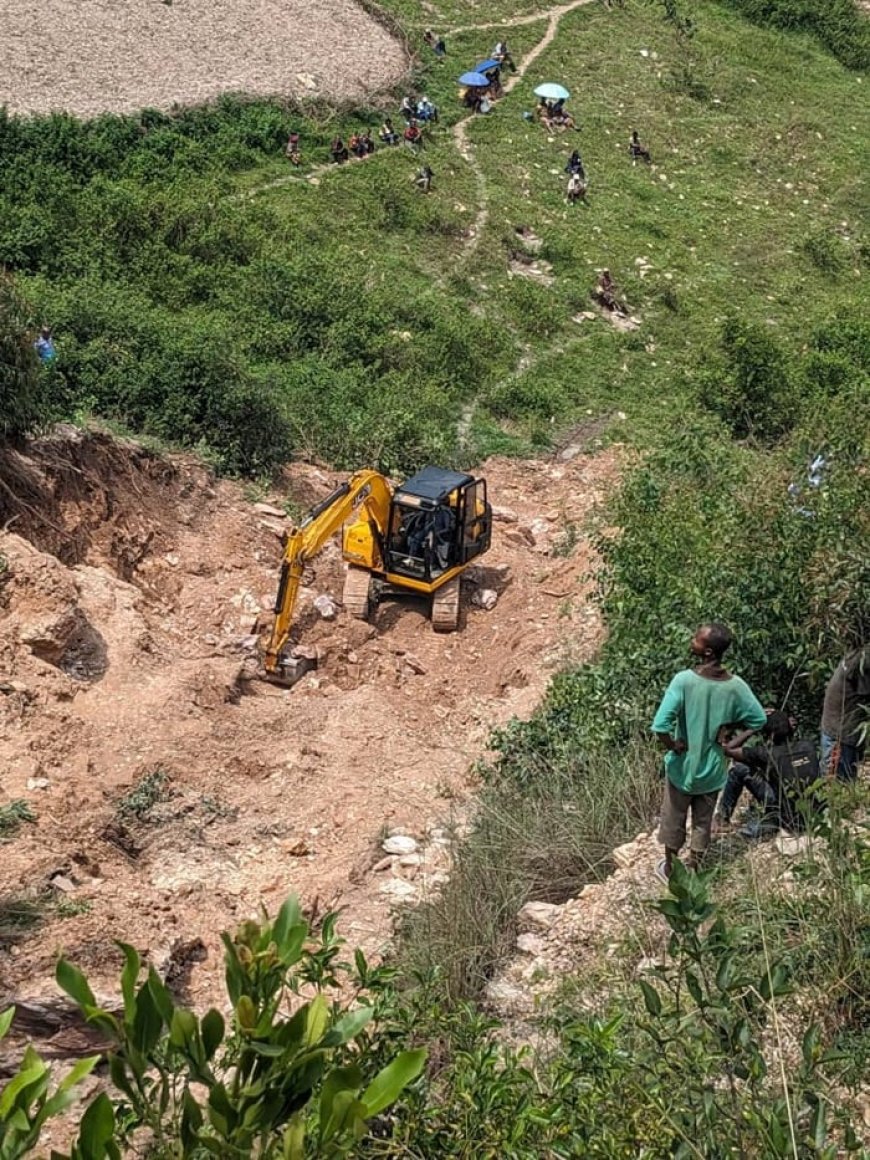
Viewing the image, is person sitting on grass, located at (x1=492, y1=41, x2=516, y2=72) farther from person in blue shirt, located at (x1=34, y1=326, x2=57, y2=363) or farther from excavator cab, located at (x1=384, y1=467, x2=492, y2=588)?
excavator cab, located at (x1=384, y1=467, x2=492, y2=588)

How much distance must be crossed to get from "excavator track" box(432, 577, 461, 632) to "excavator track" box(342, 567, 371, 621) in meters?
0.72

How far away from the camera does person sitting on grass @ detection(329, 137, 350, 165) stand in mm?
26484

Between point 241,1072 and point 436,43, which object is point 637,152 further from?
point 241,1072

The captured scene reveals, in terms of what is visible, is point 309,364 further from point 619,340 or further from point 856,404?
point 856,404

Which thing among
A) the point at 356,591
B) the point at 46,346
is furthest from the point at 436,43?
the point at 356,591

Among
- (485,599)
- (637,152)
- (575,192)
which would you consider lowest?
(575,192)

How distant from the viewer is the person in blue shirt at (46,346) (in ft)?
50.8

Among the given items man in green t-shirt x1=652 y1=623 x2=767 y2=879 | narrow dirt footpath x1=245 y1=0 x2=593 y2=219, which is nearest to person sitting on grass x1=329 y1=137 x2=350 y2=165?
narrow dirt footpath x1=245 y1=0 x2=593 y2=219

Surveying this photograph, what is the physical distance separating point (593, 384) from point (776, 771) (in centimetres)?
1463

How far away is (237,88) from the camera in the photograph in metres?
27.6

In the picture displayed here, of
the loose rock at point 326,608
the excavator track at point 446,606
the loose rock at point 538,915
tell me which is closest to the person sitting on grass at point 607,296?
the excavator track at point 446,606

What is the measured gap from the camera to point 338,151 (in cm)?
2650

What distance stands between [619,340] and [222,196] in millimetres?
7655

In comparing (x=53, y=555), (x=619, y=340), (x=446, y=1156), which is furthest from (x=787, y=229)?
(x=446, y=1156)
